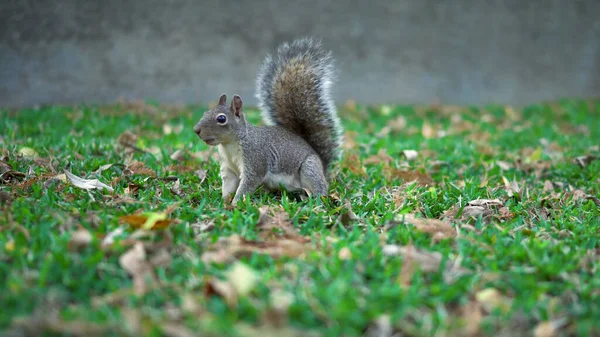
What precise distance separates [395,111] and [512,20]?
2.76m

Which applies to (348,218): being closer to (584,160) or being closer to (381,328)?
(381,328)

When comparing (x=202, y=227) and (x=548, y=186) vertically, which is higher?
(x=202, y=227)

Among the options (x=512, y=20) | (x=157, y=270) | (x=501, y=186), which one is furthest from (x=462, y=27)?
(x=157, y=270)

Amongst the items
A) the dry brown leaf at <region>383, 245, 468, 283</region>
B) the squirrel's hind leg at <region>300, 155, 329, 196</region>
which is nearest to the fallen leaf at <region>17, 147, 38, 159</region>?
the squirrel's hind leg at <region>300, 155, 329, 196</region>

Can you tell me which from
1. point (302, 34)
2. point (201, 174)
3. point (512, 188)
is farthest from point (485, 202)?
point (302, 34)

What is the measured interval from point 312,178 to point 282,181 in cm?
19

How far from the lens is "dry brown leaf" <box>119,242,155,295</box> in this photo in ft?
6.35

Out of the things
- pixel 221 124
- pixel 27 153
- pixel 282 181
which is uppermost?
pixel 221 124

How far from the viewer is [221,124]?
10.5 ft

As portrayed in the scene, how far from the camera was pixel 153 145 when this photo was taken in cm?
468

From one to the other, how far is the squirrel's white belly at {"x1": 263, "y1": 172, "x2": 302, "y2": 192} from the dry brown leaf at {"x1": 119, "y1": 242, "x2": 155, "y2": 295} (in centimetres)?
128

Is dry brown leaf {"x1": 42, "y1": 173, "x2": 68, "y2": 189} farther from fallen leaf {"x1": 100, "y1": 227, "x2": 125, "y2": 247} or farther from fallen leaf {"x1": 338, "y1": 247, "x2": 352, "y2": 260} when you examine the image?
fallen leaf {"x1": 338, "y1": 247, "x2": 352, "y2": 260}

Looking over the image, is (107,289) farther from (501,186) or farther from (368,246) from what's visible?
(501,186)

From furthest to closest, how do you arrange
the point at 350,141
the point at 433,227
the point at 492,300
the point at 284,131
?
the point at 350,141
the point at 284,131
the point at 433,227
the point at 492,300
